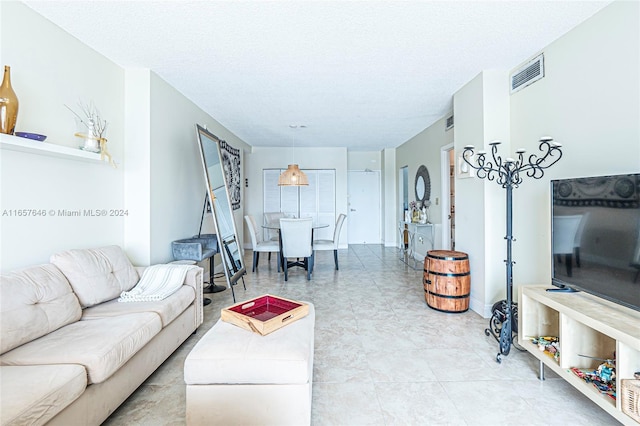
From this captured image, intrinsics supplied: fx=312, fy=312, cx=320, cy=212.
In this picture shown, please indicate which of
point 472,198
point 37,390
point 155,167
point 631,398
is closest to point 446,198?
point 472,198

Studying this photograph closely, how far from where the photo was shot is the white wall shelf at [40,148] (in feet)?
5.81

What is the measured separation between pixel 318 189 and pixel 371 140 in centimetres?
175

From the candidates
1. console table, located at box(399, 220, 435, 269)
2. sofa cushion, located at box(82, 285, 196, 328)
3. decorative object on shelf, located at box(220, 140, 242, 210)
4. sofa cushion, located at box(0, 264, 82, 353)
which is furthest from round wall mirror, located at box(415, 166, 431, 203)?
Result: sofa cushion, located at box(0, 264, 82, 353)

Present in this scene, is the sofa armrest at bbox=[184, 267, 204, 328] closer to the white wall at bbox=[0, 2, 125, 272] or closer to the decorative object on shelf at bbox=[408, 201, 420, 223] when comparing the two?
the white wall at bbox=[0, 2, 125, 272]

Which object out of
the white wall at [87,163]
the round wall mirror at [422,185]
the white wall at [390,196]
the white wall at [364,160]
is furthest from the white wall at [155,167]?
the white wall at [390,196]

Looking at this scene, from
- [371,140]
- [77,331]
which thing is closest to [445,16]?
[77,331]

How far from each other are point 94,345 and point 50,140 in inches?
63.4

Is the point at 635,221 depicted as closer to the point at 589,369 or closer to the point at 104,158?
the point at 589,369

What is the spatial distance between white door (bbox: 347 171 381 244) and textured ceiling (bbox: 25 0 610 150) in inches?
158

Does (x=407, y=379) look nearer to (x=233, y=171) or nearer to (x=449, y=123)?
(x=449, y=123)

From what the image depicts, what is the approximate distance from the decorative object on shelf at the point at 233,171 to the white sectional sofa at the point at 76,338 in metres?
3.08

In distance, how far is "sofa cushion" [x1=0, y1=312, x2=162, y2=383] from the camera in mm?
1457

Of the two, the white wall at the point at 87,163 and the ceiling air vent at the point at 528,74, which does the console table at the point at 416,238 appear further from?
the white wall at the point at 87,163

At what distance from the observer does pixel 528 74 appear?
9.14ft
